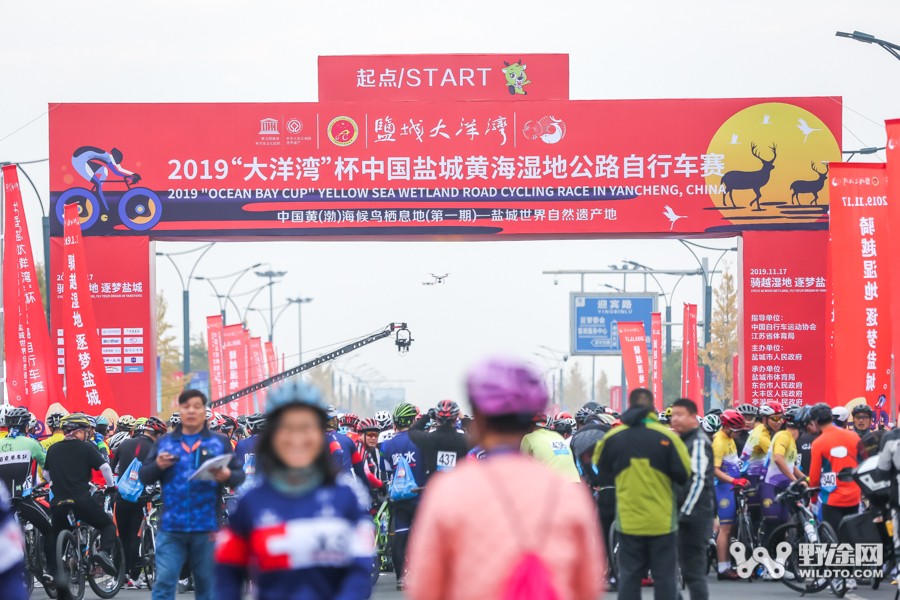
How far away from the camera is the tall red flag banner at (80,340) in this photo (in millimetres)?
28406

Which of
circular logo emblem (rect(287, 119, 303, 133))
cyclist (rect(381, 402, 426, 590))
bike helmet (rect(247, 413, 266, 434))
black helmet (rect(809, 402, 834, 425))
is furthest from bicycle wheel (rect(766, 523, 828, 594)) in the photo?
circular logo emblem (rect(287, 119, 303, 133))

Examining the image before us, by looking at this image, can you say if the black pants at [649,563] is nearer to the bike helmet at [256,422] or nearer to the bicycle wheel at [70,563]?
the bicycle wheel at [70,563]

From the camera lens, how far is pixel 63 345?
30.3 metres

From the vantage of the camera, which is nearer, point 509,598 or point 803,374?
point 509,598

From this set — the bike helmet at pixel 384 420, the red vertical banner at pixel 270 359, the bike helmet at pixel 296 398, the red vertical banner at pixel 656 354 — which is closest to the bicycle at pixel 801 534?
the bike helmet at pixel 384 420

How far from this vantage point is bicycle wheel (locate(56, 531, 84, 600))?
14281 mm

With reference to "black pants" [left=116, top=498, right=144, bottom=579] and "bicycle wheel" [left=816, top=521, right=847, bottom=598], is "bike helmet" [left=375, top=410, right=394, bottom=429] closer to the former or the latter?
"black pants" [left=116, top=498, right=144, bottom=579]

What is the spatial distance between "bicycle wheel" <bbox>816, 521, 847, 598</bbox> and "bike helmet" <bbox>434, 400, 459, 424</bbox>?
353 cm

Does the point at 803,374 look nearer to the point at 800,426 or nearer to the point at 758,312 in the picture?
the point at 758,312

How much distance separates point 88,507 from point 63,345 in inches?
633

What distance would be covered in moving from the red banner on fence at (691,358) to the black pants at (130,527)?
23787 millimetres

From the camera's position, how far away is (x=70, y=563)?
14.7m

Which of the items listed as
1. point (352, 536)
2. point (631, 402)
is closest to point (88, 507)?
point (631, 402)

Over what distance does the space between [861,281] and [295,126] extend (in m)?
11.7
